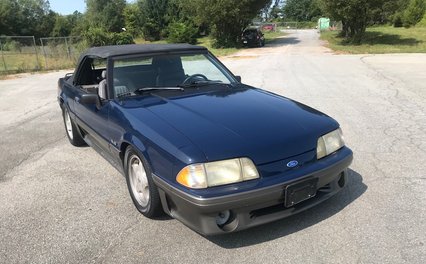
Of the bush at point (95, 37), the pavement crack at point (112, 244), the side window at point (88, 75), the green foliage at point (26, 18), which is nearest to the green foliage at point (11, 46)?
the bush at point (95, 37)

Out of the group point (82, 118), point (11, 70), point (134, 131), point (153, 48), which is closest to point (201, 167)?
point (134, 131)

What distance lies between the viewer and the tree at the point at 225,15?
3447 centimetres

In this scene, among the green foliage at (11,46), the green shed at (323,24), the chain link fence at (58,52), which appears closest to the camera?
the green foliage at (11,46)

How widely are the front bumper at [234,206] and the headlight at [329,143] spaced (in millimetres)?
141

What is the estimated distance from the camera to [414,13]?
4869 centimetres

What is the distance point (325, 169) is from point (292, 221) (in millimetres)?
545

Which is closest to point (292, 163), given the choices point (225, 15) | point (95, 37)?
point (95, 37)

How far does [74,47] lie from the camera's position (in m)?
26.0

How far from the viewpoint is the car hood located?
3111 mm

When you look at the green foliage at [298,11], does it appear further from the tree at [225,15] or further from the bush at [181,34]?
the tree at [225,15]

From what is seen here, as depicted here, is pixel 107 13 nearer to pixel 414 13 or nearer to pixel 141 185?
pixel 414 13

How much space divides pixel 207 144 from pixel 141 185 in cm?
97

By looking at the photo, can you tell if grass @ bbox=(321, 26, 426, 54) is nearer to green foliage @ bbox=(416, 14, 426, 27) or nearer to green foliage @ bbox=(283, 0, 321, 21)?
green foliage @ bbox=(416, 14, 426, 27)

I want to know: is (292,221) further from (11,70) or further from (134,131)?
(11,70)
